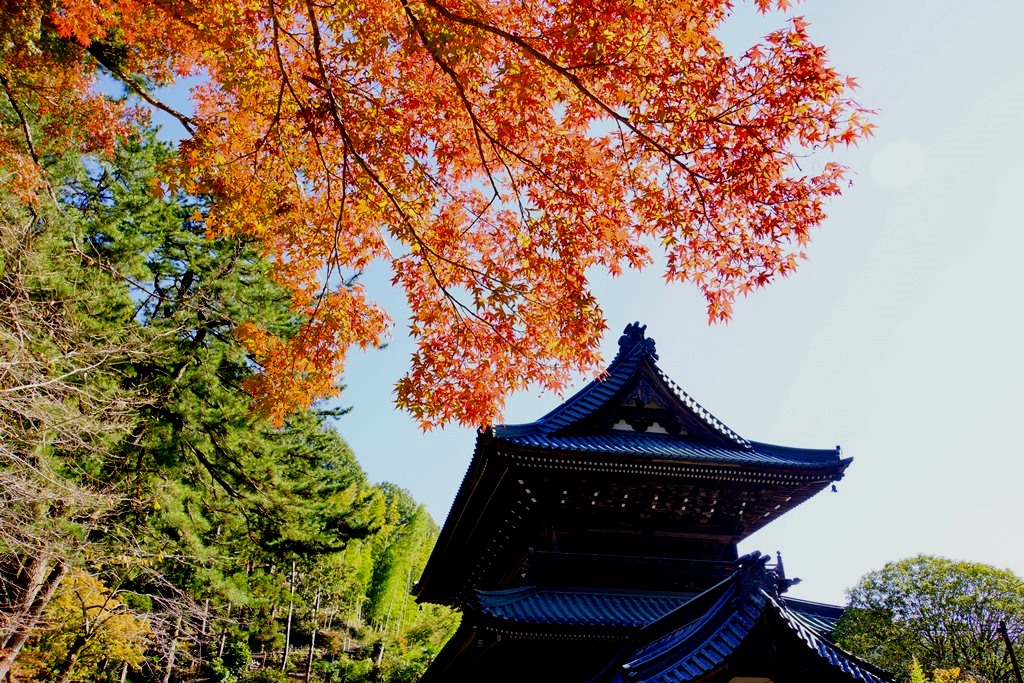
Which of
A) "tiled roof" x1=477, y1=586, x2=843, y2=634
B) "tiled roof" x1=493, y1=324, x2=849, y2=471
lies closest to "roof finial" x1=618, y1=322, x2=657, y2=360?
"tiled roof" x1=493, y1=324, x2=849, y2=471

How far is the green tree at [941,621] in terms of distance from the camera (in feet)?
28.2

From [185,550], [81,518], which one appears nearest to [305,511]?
[185,550]

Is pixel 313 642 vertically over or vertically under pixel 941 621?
under

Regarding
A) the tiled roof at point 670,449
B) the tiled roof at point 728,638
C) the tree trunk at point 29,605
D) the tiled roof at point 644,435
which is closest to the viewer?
the tiled roof at point 728,638

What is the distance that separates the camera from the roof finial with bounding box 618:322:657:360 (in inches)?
369

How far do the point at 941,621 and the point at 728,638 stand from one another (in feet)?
18.8

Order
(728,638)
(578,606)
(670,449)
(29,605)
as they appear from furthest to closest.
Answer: (29,605) → (670,449) → (578,606) → (728,638)

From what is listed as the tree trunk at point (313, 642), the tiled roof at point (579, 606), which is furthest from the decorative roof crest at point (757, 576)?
the tree trunk at point (313, 642)

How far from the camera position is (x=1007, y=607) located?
8.60m

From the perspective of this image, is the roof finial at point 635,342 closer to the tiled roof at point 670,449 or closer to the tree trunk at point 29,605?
the tiled roof at point 670,449

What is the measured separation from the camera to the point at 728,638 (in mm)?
5359

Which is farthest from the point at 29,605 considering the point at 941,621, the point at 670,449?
the point at 941,621

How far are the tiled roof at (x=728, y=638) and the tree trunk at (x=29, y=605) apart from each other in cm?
1091

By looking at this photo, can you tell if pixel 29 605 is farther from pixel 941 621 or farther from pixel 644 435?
pixel 941 621
